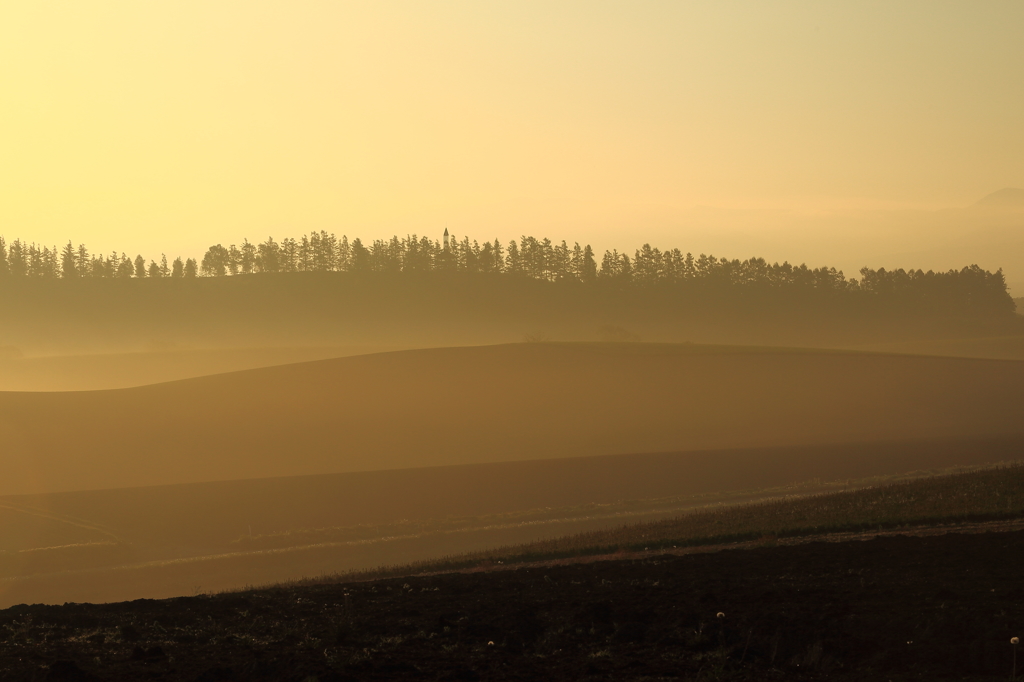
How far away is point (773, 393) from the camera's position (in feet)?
237

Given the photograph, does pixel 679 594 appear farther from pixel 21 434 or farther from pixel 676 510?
pixel 21 434

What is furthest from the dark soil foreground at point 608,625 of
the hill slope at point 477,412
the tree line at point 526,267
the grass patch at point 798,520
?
the tree line at point 526,267

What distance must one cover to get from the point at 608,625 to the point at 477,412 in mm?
51541

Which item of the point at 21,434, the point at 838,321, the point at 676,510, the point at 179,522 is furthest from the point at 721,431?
the point at 838,321

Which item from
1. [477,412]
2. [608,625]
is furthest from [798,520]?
[477,412]

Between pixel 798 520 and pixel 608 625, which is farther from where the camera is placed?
pixel 798 520

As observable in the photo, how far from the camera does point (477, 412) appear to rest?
65.6 meters

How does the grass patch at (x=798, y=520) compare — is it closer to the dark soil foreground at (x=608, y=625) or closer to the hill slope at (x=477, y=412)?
the dark soil foreground at (x=608, y=625)

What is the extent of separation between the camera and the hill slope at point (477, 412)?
53.3 metres

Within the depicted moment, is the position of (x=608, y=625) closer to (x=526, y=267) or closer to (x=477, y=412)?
(x=477, y=412)

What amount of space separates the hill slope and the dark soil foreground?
112 feet

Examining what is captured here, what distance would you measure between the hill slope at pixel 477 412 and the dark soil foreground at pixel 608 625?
34060 millimetres

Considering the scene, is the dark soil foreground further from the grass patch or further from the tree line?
the tree line

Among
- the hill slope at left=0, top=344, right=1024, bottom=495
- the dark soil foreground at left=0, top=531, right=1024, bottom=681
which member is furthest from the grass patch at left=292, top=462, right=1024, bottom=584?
the hill slope at left=0, top=344, right=1024, bottom=495
